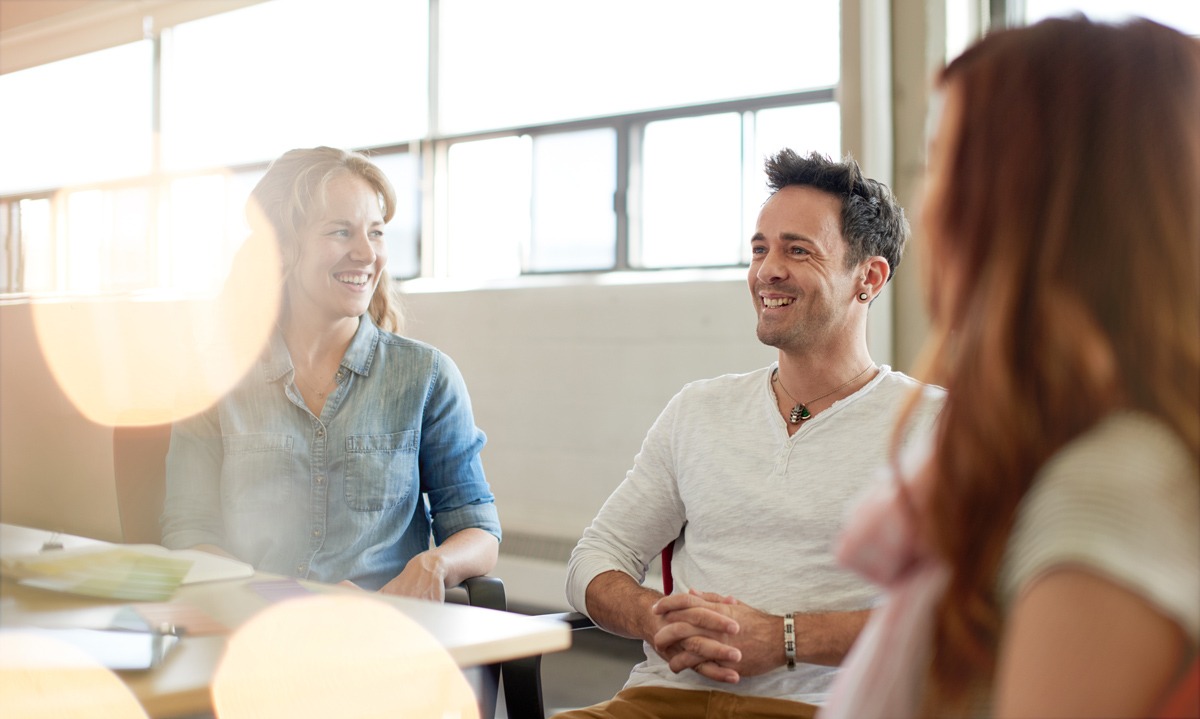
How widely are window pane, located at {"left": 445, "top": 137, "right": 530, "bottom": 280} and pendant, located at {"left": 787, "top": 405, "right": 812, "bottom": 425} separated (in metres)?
3.21

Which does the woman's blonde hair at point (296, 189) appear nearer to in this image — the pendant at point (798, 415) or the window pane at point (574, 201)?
the pendant at point (798, 415)

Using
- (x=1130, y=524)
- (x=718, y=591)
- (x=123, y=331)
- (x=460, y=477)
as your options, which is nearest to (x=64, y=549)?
(x=460, y=477)

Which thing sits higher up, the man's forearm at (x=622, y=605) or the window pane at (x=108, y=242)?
the window pane at (x=108, y=242)

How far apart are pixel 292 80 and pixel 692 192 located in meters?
2.79

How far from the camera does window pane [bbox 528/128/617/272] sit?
483cm

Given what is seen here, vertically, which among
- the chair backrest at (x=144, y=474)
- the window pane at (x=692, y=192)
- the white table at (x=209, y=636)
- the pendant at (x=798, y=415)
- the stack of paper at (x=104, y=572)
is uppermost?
the window pane at (x=692, y=192)

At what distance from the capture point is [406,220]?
5.54 m

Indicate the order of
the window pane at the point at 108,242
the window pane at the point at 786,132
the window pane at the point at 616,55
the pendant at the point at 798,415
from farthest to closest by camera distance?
the window pane at the point at 108,242 → the window pane at the point at 616,55 → the window pane at the point at 786,132 → the pendant at the point at 798,415

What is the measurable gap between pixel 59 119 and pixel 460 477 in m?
6.60

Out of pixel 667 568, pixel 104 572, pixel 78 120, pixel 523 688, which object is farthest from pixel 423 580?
pixel 78 120

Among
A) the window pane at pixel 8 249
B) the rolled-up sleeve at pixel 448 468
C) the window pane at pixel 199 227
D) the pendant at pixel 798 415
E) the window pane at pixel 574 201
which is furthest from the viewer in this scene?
→ the window pane at pixel 8 249

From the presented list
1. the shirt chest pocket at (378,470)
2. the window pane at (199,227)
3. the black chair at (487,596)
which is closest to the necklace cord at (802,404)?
the black chair at (487,596)

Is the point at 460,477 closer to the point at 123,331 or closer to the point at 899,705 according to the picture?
the point at 899,705

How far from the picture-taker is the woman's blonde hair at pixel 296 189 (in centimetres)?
234
